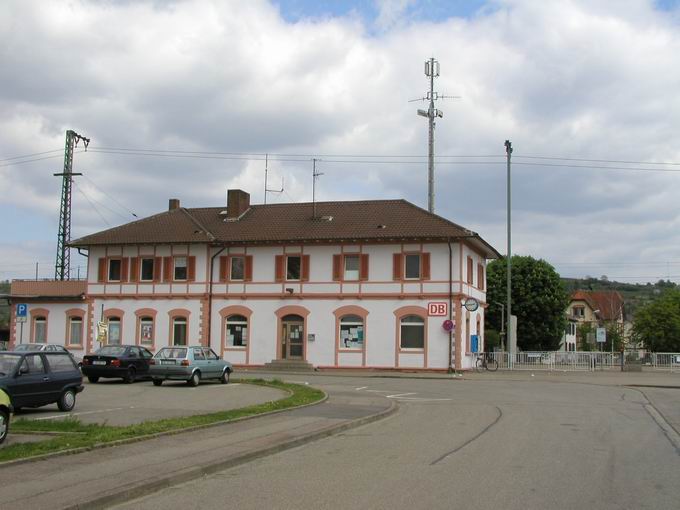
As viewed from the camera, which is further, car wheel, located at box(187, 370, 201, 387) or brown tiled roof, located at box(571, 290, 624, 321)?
brown tiled roof, located at box(571, 290, 624, 321)

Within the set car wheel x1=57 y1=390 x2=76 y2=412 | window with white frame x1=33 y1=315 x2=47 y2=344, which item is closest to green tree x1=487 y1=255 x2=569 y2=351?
window with white frame x1=33 y1=315 x2=47 y2=344

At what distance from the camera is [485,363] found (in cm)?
4441

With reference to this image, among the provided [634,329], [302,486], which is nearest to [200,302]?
[302,486]

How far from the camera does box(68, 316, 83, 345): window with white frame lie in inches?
1905

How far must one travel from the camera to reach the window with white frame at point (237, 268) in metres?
45.5

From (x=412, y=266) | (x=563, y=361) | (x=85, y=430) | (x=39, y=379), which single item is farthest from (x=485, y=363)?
(x=85, y=430)

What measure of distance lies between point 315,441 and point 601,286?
188130 mm

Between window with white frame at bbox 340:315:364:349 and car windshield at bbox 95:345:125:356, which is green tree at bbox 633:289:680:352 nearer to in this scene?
window with white frame at bbox 340:315:364:349

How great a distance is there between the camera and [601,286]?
19125 cm

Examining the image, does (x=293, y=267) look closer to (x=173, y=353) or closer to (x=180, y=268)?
(x=180, y=268)

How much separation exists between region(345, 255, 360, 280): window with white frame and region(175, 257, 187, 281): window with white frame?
991cm

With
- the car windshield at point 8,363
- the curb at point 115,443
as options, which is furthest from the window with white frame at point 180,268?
the car windshield at point 8,363

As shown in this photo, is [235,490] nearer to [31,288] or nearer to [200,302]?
[200,302]

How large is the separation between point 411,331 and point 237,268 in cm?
1086
